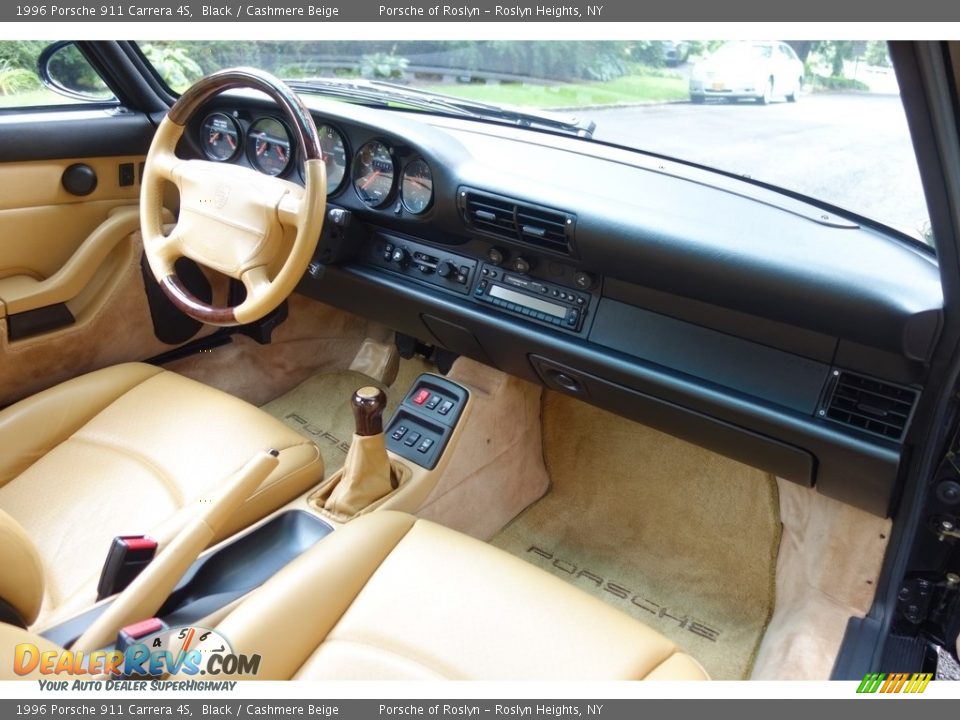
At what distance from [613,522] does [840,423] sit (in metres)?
0.88

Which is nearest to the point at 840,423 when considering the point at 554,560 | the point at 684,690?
the point at 684,690

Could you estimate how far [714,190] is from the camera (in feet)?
5.90

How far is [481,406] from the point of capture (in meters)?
2.25

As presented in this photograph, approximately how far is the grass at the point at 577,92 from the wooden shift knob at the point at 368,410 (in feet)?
2.86

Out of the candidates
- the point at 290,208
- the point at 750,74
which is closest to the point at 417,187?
the point at 290,208

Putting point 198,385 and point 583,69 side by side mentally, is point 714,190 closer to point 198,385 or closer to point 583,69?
point 583,69

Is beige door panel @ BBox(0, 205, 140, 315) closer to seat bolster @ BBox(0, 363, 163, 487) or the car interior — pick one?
the car interior

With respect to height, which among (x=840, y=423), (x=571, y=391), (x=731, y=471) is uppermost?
(x=840, y=423)

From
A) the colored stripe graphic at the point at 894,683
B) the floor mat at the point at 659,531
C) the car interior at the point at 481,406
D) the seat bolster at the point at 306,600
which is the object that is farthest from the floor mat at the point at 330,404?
the colored stripe graphic at the point at 894,683

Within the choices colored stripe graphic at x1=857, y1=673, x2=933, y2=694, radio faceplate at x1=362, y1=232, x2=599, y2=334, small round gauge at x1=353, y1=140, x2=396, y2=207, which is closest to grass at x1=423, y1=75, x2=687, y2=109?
small round gauge at x1=353, y1=140, x2=396, y2=207

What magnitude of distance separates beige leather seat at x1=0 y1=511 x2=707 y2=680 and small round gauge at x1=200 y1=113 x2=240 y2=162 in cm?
137

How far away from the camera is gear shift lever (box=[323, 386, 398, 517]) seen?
1834mm

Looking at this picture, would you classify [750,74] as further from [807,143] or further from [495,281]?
[495,281]

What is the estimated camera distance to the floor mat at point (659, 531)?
203cm
